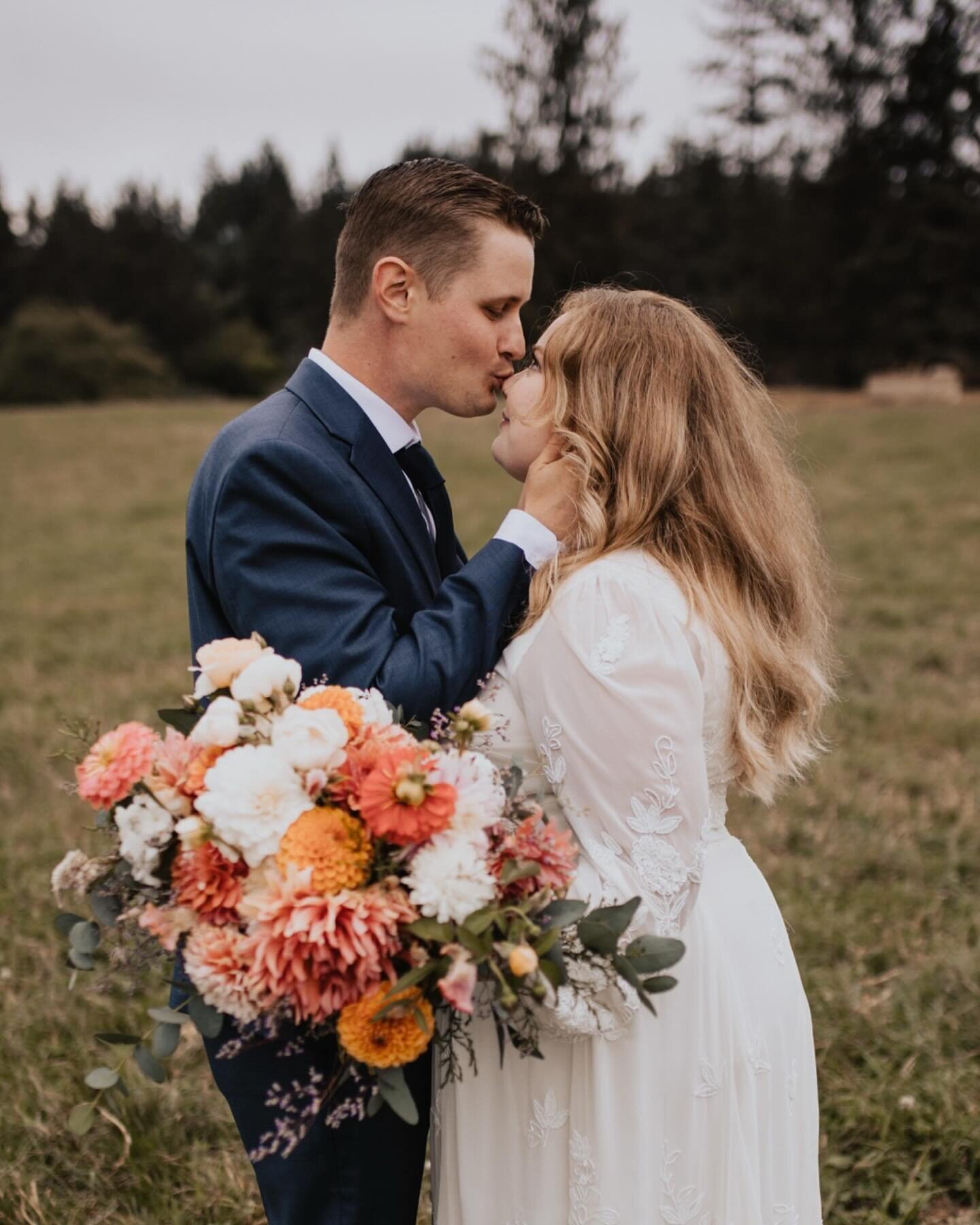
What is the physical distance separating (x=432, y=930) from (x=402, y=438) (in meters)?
1.36

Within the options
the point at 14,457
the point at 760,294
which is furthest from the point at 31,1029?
the point at 760,294

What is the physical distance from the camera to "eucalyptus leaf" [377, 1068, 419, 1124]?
60.5 inches

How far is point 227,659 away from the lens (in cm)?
165

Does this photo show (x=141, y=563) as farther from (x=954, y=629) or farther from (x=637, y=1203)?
(x=637, y=1203)

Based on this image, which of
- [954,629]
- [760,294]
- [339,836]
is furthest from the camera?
[760,294]

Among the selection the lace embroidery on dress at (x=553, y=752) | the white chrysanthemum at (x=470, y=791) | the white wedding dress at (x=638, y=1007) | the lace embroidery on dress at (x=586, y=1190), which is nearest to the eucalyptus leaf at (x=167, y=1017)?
the white chrysanthemum at (x=470, y=791)

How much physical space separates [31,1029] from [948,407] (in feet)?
64.9

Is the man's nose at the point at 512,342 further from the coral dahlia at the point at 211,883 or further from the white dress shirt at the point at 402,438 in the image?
the coral dahlia at the point at 211,883

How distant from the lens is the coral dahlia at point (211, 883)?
5.08 ft

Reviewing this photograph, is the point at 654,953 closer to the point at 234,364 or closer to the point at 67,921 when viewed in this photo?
the point at 67,921

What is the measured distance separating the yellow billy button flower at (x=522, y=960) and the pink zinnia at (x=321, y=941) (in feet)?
0.47

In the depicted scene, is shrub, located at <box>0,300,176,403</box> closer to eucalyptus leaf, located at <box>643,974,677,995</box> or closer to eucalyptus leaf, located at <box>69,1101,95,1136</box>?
eucalyptus leaf, located at <box>69,1101,95,1136</box>

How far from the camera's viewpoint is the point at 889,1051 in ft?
11.6

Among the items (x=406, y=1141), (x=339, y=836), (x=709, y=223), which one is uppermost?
(x=709, y=223)
